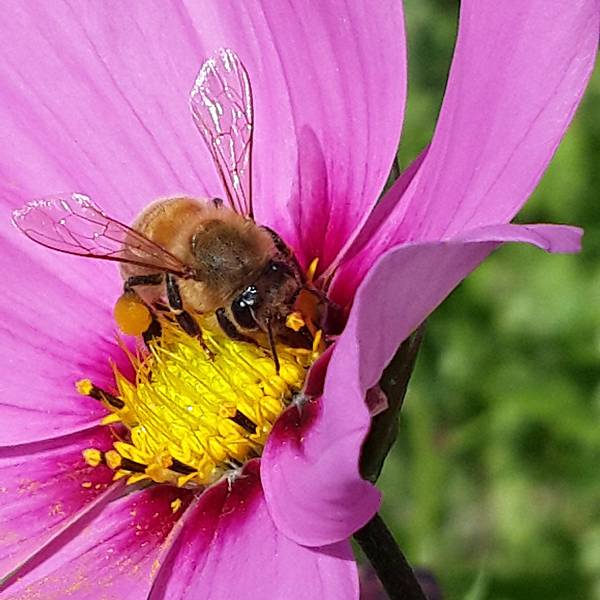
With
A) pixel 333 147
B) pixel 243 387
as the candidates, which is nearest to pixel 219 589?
pixel 243 387

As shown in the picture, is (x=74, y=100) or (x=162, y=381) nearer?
(x=162, y=381)

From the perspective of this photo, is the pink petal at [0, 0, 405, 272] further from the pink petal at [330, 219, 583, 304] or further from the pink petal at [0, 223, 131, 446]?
the pink petal at [330, 219, 583, 304]

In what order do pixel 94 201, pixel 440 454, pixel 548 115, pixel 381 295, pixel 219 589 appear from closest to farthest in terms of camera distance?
1. pixel 381 295
2. pixel 548 115
3. pixel 219 589
4. pixel 94 201
5. pixel 440 454

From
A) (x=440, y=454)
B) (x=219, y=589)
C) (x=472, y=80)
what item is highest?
(x=472, y=80)

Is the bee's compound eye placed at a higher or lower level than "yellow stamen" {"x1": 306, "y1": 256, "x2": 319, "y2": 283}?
higher

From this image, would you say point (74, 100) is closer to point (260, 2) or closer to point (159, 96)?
point (159, 96)

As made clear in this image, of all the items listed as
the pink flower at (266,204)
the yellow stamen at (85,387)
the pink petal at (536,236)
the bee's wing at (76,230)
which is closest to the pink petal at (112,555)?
the pink flower at (266,204)

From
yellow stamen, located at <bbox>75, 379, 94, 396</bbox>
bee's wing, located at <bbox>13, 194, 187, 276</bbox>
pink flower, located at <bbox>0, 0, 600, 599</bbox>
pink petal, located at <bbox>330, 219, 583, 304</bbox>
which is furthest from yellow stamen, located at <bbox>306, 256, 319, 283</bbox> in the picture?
pink petal, located at <bbox>330, 219, 583, 304</bbox>

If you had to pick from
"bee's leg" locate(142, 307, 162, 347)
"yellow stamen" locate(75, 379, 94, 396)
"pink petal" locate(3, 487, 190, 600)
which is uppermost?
"bee's leg" locate(142, 307, 162, 347)

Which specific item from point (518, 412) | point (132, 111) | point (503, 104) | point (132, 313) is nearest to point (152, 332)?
point (132, 313)
